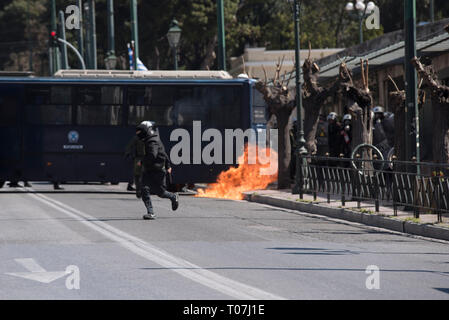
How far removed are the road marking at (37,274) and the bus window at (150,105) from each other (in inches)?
701

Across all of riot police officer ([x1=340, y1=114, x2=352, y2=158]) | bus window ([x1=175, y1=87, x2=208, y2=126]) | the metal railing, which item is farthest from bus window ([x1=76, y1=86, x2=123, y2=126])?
the metal railing

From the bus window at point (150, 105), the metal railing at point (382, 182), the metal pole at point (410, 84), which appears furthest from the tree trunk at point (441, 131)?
the bus window at point (150, 105)

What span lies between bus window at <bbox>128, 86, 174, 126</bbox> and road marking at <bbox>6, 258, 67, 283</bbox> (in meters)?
17.8

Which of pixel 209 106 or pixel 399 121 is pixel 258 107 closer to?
pixel 209 106

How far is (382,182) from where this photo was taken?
19531 millimetres

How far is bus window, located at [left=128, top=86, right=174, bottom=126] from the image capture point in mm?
30109

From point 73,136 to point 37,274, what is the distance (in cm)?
1892

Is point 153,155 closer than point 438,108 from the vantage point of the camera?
No

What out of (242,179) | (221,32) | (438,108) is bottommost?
(242,179)

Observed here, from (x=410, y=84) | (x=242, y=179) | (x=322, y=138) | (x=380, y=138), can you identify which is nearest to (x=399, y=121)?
(x=410, y=84)

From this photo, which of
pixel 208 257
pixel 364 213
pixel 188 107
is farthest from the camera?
pixel 188 107

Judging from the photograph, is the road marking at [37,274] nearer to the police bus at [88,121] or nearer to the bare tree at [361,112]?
the bare tree at [361,112]

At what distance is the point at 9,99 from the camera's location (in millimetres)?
29938

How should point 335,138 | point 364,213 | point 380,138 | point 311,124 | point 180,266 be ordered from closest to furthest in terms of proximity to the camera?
point 180,266 → point 364,213 → point 380,138 → point 335,138 → point 311,124
